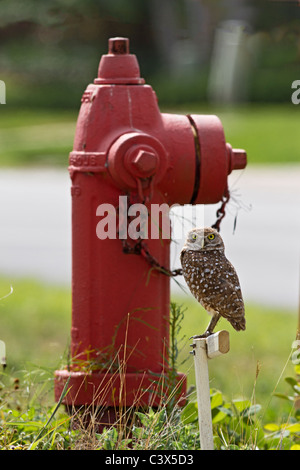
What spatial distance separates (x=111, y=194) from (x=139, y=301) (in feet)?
1.29

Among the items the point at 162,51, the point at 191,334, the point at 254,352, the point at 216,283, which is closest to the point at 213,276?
the point at 216,283

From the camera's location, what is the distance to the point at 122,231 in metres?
2.88

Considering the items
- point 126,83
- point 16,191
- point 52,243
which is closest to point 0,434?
point 126,83

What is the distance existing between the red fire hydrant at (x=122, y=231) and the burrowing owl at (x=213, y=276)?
53cm

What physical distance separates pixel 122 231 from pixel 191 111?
1474cm

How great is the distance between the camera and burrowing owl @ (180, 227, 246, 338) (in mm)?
2344

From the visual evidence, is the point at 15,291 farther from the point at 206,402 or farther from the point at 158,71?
the point at 158,71

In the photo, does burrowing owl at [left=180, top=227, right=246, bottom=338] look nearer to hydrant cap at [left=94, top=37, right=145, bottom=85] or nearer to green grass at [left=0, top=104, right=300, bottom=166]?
hydrant cap at [left=94, top=37, right=145, bottom=85]

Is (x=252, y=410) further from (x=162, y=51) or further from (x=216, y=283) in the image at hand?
(x=162, y=51)

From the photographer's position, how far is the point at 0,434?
2697 mm

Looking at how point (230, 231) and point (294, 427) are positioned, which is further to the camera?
point (230, 231)

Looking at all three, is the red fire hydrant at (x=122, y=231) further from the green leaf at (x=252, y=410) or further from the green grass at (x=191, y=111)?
the green grass at (x=191, y=111)

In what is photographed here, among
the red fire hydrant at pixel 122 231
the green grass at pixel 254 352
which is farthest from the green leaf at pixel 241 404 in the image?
the green grass at pixel 254 352

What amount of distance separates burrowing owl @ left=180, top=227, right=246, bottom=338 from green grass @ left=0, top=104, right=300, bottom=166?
39.7 ft
